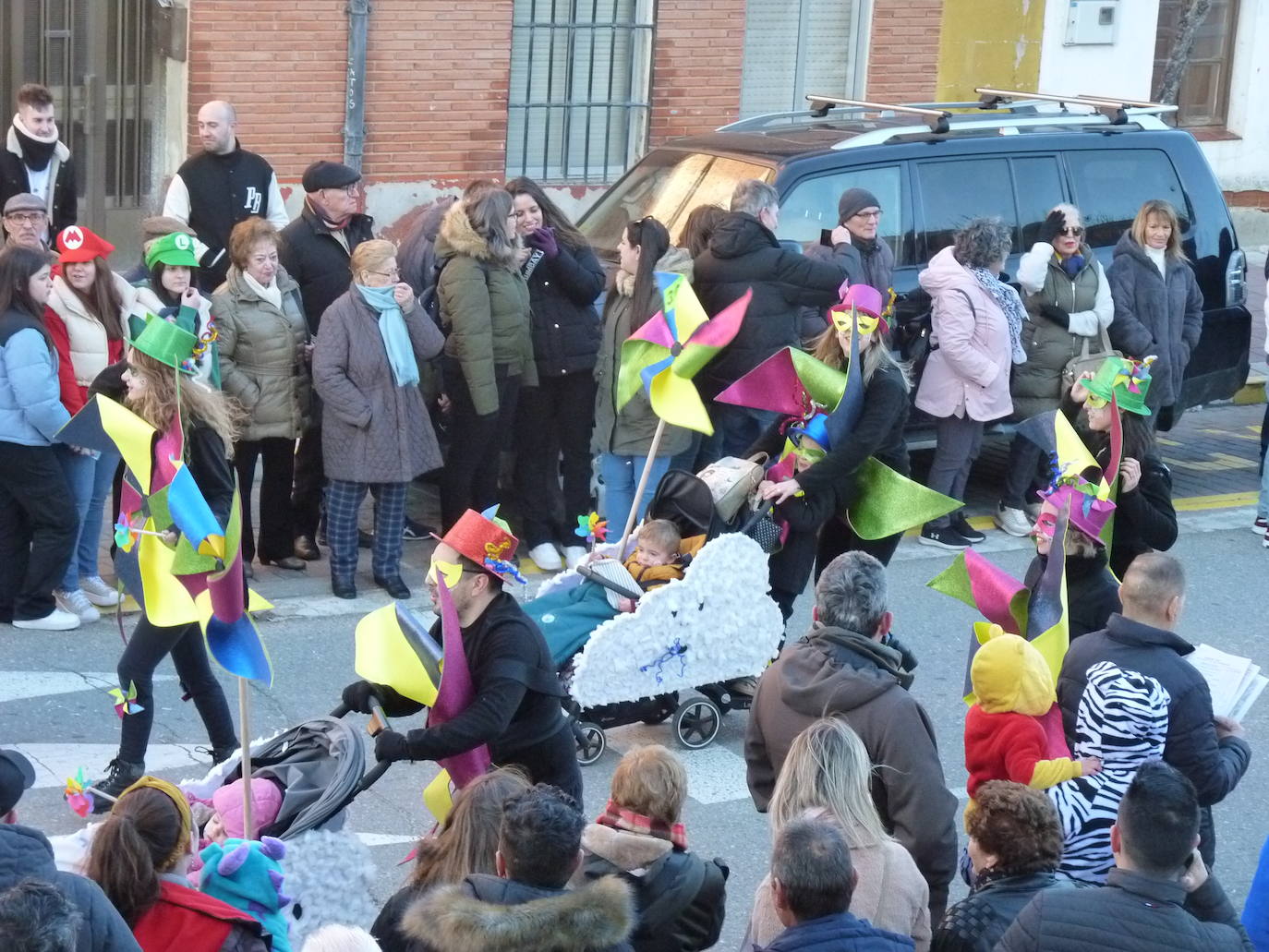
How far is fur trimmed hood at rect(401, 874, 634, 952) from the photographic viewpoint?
12.4ft

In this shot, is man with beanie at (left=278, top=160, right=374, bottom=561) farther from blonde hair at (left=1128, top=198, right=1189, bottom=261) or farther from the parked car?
blonde hair at (left=1128, top=198, right=1189, bottom=261)

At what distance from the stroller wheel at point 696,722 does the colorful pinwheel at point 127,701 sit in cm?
215

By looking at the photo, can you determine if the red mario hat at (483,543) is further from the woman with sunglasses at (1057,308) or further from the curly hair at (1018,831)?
the woman with sunglasses at (1057,308)

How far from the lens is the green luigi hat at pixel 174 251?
8.46 metres

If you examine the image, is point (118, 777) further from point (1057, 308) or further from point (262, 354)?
point (1057, 308)

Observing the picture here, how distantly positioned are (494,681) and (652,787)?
1.01 m

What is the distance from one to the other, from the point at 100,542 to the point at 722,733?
12.1 ft

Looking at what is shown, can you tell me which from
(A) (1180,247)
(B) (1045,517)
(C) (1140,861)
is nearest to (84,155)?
(A) (1180,247)

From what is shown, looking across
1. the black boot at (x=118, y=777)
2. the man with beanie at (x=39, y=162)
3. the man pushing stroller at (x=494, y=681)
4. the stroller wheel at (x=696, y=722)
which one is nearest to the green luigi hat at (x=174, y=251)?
the man with beanie at (x=39, y=162)

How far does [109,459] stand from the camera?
8594 mm

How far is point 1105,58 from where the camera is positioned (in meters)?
18.4

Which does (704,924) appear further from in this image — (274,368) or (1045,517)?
(274,368)

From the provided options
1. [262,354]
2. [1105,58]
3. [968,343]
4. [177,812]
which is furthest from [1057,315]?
[1105,58]

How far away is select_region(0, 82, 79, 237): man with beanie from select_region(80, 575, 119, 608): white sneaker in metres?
2.66
